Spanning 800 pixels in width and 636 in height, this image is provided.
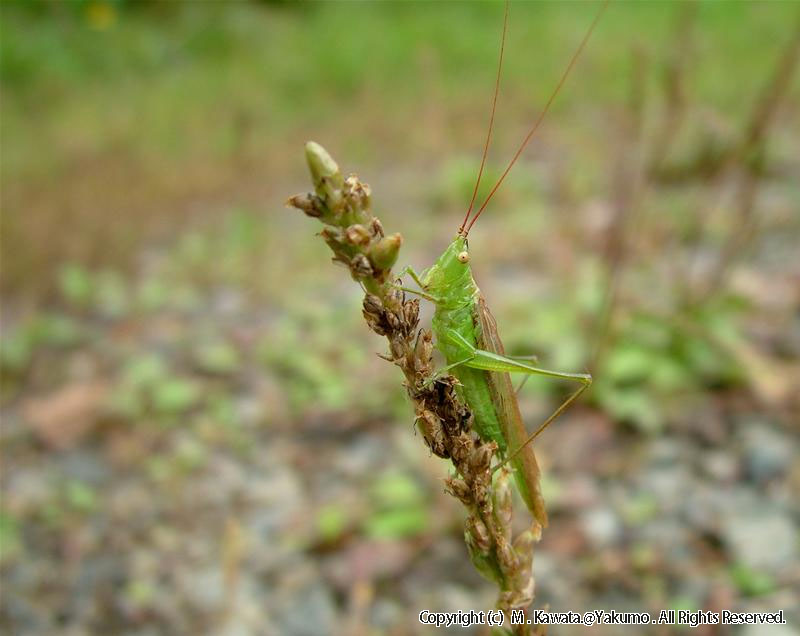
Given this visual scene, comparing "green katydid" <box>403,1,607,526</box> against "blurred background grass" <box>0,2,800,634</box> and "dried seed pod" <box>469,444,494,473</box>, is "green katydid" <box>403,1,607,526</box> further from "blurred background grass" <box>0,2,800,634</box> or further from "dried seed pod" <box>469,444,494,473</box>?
"blurred background grass" <box>0,2,800,634</box>

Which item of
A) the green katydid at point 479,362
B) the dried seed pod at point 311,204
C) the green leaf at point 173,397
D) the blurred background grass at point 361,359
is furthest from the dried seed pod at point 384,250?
the green leaf at point 173,397

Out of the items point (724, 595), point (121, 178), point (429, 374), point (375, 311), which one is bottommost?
point (121, 178)

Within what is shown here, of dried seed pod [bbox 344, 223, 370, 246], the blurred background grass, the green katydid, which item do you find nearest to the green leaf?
the blurred background grass

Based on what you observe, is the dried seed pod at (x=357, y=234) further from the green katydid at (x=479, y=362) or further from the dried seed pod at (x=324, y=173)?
the green katydid at (x=479, y=362)

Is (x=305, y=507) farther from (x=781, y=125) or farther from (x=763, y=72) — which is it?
(x=763, y=72)

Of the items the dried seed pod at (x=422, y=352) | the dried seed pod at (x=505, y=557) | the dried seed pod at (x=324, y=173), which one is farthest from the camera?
the dried seed pod at (x=422, y=352)

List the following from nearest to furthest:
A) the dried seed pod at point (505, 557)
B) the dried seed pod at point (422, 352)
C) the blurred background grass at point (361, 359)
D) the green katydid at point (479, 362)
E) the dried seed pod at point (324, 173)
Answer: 1. the dried seed pod at point (324, 173)
2. the dried seed pod at point (505, 557)
3. the dried seed pod at point (422, 352)
4. the green katydid at point (479, 362)
5. the blurred background grass at point (361, 359)

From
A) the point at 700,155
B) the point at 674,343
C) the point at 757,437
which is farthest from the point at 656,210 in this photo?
the point at 757,437
